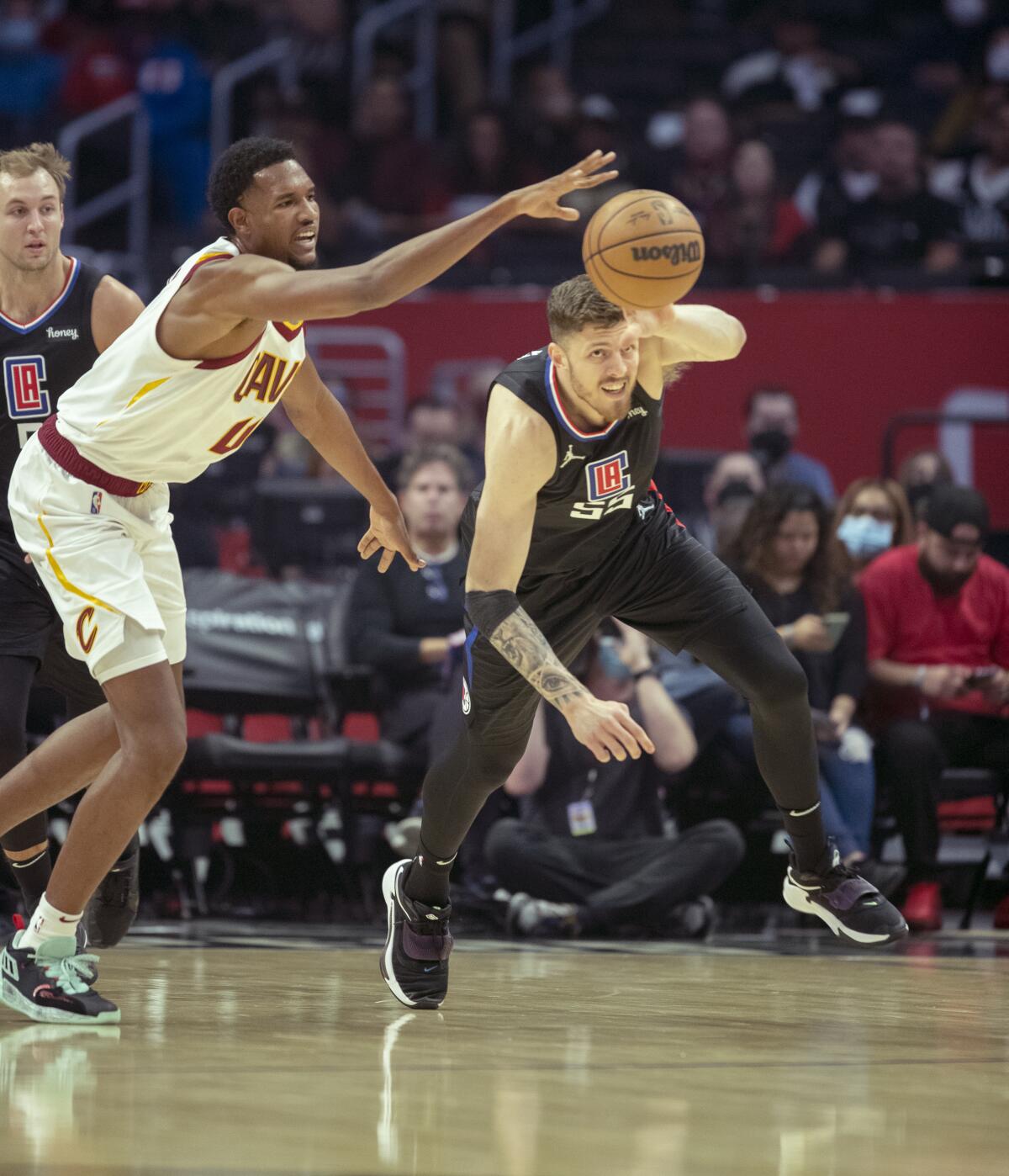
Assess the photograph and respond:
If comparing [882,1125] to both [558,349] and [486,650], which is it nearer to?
[486,650]

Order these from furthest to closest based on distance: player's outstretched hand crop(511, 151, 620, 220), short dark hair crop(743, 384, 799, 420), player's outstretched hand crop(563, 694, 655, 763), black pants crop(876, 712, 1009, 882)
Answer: short dark hair crop(743, 384, 799, 420)
black pants crop(876, 712, 1009, 882)
player's outstretched hand crop(563, 694, 655, 763)
player's outstretched hand crop(511, 151, 620, 220)

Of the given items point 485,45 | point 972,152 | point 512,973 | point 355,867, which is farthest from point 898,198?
point 512,973

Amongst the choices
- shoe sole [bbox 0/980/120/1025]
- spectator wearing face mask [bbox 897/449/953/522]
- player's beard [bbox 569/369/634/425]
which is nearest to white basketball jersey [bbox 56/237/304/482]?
player's beard [bbox 569/369/634/425]

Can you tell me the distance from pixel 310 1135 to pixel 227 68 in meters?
12.1

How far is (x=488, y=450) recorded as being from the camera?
15.7 feet

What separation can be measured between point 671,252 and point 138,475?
4.74 feet

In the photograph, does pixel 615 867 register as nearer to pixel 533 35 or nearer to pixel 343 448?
pixel 343 448

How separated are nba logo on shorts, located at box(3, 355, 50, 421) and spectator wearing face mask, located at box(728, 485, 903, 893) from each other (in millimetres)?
3587

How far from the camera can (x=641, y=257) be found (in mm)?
4512

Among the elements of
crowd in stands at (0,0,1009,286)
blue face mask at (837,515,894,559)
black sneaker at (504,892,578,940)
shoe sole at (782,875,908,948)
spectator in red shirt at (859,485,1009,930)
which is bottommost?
black sneaker at (504,892,578,940)

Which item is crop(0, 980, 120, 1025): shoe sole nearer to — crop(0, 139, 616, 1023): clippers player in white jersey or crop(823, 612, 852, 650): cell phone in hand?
crop(0, 139, 616, 1023): clippers player in white jersey

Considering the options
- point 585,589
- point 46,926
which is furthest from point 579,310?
point 46,926

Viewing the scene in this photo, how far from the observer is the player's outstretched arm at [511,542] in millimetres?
4578

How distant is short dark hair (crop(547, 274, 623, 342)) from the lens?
15.5ft
